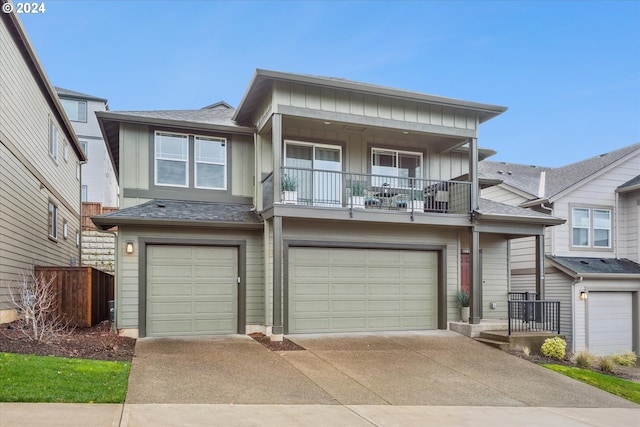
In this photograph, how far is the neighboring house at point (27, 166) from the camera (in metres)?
10.8

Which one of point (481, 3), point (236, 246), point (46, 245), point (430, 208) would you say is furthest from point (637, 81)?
point (46, 245)

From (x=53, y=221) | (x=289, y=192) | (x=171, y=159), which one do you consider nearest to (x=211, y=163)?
(x=171, y=159)

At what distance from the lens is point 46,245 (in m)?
14.5

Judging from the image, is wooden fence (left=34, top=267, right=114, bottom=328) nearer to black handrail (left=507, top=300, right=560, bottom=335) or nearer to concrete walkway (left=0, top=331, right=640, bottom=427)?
concrete walkway (left=0, top=331, right=640, bottom=427)

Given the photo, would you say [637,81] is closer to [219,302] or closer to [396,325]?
[396,325]

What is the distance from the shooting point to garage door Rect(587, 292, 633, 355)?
15328 millimetres

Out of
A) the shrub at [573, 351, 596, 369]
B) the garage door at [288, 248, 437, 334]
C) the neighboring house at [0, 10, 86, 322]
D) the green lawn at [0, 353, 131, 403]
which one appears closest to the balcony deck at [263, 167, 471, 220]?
the garage door at [288, 248, 437, 334]

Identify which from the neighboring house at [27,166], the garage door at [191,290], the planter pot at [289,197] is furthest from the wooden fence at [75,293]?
the planter pot at [289,197]

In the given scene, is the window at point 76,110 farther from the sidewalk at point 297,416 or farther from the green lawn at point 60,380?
the sidewalk at point 297,416

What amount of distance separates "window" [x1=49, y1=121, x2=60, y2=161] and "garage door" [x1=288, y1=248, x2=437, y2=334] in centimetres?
873

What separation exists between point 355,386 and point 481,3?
1316 cm

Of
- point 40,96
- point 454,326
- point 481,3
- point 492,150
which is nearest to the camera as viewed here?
point 454,326

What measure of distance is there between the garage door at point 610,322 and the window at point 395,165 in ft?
22.6

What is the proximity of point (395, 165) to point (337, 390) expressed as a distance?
7.72 meters
